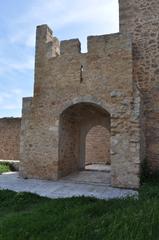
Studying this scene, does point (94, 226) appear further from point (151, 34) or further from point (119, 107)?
point (151, 34)

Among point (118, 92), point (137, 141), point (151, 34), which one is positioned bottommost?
point (137, 141)

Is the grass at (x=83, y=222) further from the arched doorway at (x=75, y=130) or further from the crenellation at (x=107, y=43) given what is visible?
the crenellation at (x=107, y=43)

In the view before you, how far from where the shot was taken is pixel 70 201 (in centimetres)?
448

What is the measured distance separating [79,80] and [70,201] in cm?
397

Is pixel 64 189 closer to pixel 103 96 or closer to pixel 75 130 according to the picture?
pixel 103 96

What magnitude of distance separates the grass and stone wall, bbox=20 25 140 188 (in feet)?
6.98

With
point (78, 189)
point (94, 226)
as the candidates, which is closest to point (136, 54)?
point (78, 189)

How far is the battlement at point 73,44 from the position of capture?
6.94 meters

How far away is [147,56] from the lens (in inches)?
305

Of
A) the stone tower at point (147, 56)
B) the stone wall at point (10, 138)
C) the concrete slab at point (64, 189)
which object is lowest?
the concrete slab at point (64, 189)

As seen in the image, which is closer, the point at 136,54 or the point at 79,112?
the point at 136,54

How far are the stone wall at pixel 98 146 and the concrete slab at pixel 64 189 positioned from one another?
6233mm

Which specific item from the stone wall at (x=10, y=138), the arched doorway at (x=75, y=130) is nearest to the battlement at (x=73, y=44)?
the arched doorway at (x=75, y=130)

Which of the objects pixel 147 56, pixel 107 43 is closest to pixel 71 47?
pixel 107 43
